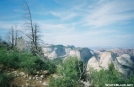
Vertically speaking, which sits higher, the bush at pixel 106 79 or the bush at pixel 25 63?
the bush at pixel 25 63

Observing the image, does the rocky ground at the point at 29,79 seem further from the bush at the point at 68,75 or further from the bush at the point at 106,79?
the bush at the point at 106,79

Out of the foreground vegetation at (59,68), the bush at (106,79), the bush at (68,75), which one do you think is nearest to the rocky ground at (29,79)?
the foreground vegetation at (59,68)

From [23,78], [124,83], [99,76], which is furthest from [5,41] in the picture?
[124,83]

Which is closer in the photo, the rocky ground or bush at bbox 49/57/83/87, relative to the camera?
bush at bbox 49/57/83/87

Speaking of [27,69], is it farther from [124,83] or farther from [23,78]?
[124,83]

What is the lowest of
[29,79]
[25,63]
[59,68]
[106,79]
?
[29,79]

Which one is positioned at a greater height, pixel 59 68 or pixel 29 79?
pixel 59 68

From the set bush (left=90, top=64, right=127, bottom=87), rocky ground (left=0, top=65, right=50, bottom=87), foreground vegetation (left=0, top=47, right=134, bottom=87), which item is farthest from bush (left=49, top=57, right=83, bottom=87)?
bush (left=90, top=64, right=127, bottom=87)

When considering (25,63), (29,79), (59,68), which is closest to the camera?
(29,79)

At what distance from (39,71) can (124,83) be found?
7.17 m

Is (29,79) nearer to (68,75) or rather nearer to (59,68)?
(59,68)

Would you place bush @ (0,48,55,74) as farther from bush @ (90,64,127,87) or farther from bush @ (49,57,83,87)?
bush @ (90,64,127,87)

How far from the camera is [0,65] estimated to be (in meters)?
12.9

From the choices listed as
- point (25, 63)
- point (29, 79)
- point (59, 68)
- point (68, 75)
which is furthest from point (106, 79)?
point (25, 63)
